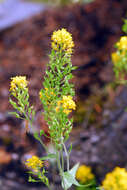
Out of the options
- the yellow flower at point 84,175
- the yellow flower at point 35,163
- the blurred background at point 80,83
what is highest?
the blurred background at point 80,83

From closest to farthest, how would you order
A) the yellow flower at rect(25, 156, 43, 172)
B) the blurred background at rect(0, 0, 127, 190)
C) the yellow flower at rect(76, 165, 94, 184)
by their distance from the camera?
1. the yellow flower at rect(25, 156, 43, 172)
2. the yellow flower at rect(76, 165, 94, 184)
3. the blurred background at rect(0, 0, 127, 190)

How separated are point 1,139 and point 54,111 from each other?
3.89 metres

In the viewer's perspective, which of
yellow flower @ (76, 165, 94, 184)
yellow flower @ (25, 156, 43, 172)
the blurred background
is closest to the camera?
yellow flower @ (25, 156, 43, 172)

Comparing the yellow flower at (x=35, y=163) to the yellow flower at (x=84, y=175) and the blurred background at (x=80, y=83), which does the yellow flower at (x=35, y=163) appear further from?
the yellow flower at (x=84, y=175)

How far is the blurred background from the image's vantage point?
415cm

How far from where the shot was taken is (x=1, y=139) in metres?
5.28

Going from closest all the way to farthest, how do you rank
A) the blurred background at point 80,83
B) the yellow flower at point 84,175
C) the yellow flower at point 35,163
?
the yellow flower at point 35,163 < the yellow flower at point 84,175 < the blurred background at point 80,83

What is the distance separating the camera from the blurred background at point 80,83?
13.6ft

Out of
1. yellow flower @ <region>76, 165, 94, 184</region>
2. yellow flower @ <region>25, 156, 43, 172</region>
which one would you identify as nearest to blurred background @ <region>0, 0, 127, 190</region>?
yellow flower @ <region>76, 165, 94, 184</region>

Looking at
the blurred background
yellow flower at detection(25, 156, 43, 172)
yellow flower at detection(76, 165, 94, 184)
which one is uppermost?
the blurred background

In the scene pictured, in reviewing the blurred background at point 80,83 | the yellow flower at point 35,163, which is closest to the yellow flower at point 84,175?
the blurred background at point 80,83

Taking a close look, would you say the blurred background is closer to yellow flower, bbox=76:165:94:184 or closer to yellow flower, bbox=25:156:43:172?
yellow flower, bbox=76:165:94:184

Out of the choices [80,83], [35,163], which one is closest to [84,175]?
[35,163]

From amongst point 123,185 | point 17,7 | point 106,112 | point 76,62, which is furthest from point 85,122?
point 17,7
